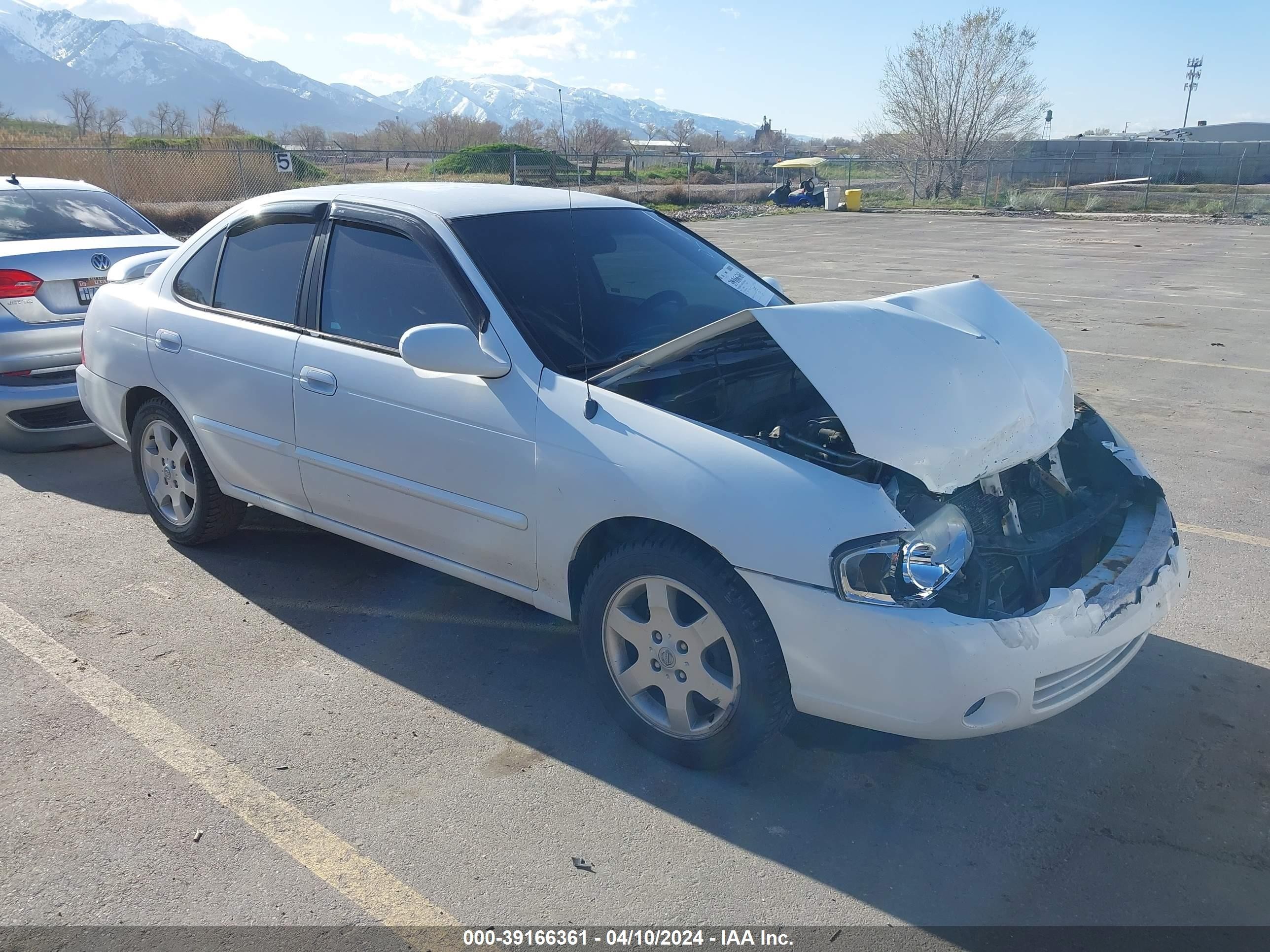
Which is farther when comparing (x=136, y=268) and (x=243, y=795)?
(x=136, y=268)

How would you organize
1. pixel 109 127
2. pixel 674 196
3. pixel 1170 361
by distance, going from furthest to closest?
pixel 674 196 → pixel 109 127 → pixel 1170 361

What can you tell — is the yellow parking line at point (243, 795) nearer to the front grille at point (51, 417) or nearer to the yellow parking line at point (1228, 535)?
the front grille at point (51, 417)

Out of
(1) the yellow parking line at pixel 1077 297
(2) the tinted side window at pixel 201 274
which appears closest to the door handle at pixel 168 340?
(2) the tinted side window at pixel 201 274

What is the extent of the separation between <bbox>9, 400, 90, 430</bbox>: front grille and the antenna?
389 cm

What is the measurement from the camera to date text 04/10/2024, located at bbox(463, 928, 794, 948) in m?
2.44

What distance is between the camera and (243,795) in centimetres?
301

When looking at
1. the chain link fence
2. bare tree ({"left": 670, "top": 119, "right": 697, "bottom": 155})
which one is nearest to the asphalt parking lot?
the chain link fence

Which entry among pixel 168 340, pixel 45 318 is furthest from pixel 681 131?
pixel 168 340

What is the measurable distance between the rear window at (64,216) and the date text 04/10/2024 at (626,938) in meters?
6.31

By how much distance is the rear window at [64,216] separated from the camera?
6.86 meters

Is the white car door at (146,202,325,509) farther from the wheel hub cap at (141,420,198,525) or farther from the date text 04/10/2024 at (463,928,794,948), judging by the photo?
the date text 04/10/2024 at (463,928,794,948)

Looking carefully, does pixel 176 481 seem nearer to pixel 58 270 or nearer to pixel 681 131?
pixel 58 270

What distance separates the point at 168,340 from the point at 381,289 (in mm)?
1346

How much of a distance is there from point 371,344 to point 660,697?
1736mm
